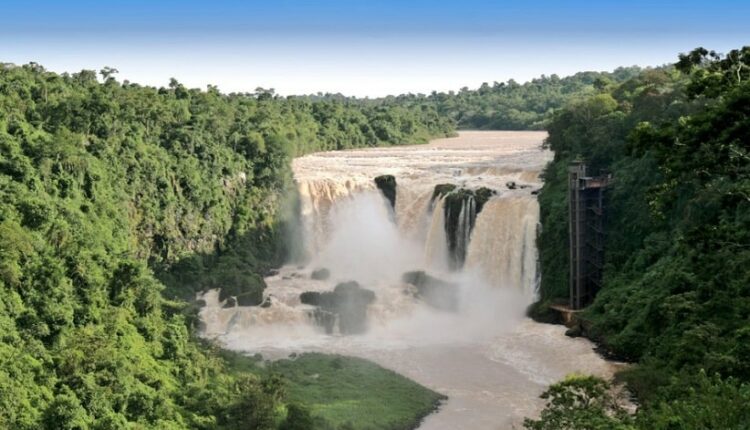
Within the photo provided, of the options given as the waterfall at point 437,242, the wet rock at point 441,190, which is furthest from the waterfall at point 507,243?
the wet rock at point 441,190

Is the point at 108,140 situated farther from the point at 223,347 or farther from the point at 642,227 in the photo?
the point at 642,227

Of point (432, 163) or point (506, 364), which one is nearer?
point (506, 364)

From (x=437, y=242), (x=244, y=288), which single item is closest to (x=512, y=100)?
(x=437, y=242)

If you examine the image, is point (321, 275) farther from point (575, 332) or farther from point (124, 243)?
point (575, 332)

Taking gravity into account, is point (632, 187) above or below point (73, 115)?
below

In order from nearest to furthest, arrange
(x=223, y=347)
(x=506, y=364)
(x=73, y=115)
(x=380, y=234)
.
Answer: (x=506, y=364) → (x=223, y=347) → (x=73, y=115) → (x=380, y=234)

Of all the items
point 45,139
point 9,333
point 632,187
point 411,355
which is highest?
point 45,139

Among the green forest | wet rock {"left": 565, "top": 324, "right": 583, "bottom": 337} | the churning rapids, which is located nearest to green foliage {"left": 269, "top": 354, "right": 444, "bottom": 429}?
the green forest

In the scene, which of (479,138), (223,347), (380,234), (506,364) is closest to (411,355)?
→ (506,364)
